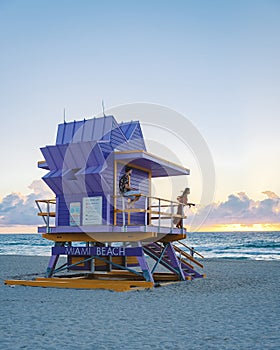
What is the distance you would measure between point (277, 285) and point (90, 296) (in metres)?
7.69

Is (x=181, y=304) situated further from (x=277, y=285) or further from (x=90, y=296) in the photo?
(x=277, y=285)

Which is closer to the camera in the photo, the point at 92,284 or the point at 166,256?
the point at 92,284

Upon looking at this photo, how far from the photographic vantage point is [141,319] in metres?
9.91

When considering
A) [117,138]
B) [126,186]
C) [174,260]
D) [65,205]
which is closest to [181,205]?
[174,260]

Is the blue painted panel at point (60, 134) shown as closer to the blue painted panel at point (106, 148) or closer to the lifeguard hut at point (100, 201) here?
the lifeguard hut at point (100, 201)

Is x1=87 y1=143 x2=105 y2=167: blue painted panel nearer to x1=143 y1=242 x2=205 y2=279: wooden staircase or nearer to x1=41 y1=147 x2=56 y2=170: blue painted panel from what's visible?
x1=41 y1=147 x2=56 y2=170: blue painted panel

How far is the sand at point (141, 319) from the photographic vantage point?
7836 millimetres

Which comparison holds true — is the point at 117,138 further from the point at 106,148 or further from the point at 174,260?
the point at 174,260

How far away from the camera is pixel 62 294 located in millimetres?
14000

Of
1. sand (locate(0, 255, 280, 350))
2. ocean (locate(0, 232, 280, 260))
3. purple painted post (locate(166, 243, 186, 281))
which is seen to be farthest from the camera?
ocean (locate(0, 232, 280, 260))

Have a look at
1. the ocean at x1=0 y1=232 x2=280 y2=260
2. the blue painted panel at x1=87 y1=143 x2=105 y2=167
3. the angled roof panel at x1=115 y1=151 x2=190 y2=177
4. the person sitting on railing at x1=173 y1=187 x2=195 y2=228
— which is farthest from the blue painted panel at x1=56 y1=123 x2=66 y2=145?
the ocean at x1=0 y1=232 x2=280 y2=260

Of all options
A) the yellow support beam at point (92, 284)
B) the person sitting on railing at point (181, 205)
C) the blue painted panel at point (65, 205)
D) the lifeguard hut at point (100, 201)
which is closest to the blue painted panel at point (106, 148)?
the lifeguard hut at point (100, 201)

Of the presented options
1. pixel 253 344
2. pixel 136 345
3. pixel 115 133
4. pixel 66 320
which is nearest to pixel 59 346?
pixel 136 345

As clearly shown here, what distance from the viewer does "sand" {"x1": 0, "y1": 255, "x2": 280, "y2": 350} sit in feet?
25.7
